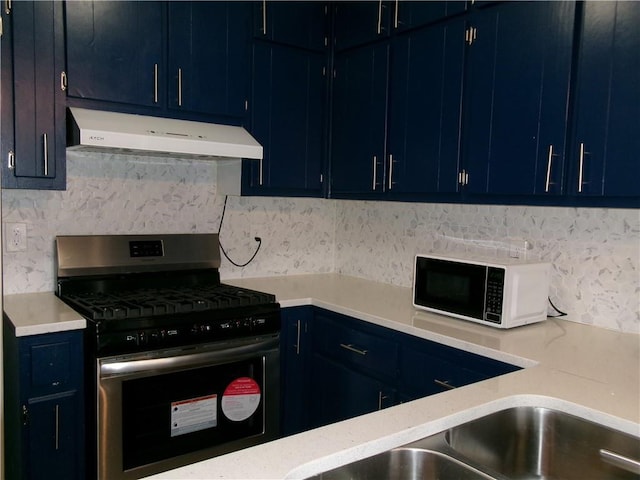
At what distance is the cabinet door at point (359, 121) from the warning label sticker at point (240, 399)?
1.17 meters

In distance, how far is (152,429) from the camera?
83.3 inches

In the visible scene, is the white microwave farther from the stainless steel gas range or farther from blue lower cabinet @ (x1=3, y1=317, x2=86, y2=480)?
blue lower cabinet @ (x1=3, y1=317, x2=86, y2=480)

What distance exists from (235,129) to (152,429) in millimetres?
1435

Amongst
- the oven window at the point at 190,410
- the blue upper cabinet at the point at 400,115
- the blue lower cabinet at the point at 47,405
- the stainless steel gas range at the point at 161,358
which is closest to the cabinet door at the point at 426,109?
the blue upper cabinet at the point at 400,115

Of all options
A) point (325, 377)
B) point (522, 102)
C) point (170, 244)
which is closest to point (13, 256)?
point (170, 244)

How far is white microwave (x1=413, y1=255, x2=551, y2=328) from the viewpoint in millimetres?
2062

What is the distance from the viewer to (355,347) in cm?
243

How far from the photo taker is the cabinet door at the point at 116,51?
2.23 m

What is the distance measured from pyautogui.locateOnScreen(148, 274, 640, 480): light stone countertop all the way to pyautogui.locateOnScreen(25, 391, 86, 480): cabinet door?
105 cm

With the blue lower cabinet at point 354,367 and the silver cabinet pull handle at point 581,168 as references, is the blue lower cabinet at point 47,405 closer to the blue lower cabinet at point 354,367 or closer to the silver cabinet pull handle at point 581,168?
the blue lower cabinet at point 354,367

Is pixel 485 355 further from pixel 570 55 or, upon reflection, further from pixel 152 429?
pixel 152 429

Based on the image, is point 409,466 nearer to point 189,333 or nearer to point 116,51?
point 189,333

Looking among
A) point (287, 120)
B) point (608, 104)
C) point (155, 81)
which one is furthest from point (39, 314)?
point (608, 104)

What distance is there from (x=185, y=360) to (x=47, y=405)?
0.51m
